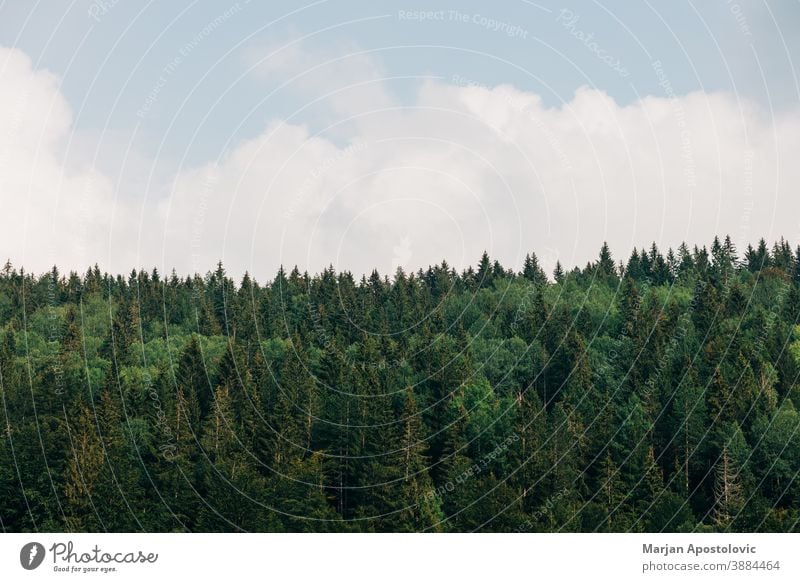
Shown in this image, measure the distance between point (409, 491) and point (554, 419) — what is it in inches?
1233

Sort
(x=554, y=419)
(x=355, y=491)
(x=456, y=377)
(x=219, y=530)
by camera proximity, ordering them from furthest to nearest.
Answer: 1. (x=456, y=377)
2. (x=554, y=419)
3. (x=355, y=491)
4. (x=219, y=530)

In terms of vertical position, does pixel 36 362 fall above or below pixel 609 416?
above

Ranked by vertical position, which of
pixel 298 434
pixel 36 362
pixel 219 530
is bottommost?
pixel 219 530

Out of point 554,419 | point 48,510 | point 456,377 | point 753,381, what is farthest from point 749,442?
point 48,510

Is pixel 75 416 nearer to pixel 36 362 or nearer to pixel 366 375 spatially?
pixel 366 375
